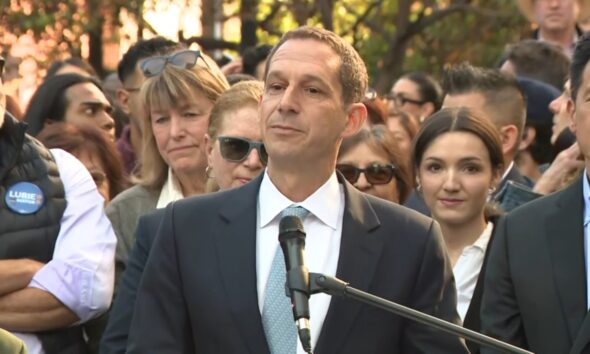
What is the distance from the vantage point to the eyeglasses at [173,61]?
7809 millimetres

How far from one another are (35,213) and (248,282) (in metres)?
1.84

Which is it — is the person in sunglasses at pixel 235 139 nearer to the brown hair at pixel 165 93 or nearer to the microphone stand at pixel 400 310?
the brown hair at pixel 165 93

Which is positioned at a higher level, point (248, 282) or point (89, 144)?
point (89, 144)

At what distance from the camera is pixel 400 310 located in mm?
4469

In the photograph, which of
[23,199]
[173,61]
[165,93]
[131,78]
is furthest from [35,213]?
[131,78]

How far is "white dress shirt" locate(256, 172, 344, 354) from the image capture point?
5.24m

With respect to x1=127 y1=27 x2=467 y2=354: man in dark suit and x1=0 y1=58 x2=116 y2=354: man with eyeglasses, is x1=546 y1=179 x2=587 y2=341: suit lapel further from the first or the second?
x1=0 y1=58 x2=116 y2=354: man with eyeglasses

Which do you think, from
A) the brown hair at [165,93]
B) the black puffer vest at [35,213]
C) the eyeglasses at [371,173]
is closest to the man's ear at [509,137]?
the eyeglasses at [371,173]

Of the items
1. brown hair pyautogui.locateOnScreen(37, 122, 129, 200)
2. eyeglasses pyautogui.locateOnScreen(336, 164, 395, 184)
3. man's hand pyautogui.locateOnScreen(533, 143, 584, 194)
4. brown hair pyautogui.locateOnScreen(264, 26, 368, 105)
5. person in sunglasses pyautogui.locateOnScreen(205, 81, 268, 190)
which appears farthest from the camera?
brown hair pyautogui.locateOnScreen(37, 122, 129, 200)

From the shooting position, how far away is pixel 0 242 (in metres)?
6.66

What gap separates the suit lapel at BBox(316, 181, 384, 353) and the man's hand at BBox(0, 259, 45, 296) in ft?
5.97

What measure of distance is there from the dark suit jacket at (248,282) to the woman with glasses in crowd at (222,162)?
0.54 m

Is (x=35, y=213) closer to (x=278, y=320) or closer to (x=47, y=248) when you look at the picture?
(x=47, y=248)

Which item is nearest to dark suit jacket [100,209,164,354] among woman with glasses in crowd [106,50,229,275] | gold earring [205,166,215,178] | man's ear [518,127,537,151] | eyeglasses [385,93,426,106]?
gold earring [205,166,215,178]
